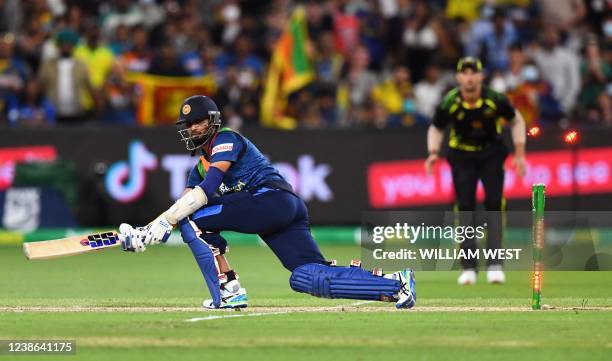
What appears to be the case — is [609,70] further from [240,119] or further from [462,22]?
[240,119]

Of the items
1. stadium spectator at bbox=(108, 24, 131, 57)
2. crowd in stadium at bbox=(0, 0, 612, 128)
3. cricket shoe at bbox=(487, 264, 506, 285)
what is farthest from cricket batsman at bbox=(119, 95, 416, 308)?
stadium spectator at bbox=(108, 24, 131, 57)

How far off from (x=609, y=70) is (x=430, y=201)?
3.96 m

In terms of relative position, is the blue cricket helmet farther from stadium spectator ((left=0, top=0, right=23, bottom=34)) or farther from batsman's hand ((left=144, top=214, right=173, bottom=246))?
stadium spectator ((left=0, top=0, right=23, bottom=34))

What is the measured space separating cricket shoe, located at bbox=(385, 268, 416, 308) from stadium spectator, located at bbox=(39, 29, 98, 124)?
35.8ft

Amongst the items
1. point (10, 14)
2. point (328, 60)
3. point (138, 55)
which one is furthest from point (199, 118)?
point (10, 14)

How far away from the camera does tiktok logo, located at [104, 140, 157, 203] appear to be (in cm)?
2027

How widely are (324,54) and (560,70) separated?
3.66 metres

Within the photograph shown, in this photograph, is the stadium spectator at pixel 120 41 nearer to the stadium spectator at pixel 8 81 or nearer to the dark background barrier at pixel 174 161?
the stadium spectator at pixel 8 81

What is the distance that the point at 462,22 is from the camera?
75.5ft

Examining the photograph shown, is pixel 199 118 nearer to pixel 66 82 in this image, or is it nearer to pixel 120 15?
pixel 66 82

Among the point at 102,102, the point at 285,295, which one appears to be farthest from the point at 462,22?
the point at 285,295

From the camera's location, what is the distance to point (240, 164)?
11047 millimetres

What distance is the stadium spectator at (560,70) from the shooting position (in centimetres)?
2202

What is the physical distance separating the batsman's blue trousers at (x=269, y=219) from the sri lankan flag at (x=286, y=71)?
10.8 metres
